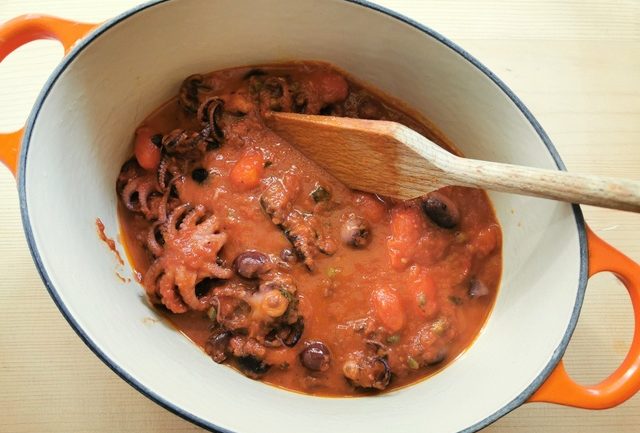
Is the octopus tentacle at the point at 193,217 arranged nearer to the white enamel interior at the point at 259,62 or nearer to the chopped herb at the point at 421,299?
the white enamel interior at the point at 259,62

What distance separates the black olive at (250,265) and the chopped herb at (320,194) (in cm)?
28

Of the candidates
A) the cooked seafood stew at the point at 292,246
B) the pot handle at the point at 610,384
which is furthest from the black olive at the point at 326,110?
the pot handle at the point at 610,384

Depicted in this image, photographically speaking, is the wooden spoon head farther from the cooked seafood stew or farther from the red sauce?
the red sauce

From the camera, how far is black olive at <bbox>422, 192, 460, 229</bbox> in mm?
2125

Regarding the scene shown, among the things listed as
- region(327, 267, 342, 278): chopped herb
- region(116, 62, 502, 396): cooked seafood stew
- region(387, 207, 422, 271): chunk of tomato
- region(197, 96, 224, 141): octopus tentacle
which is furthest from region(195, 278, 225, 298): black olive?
region(387, 207, 422, 271): chunk of tomato

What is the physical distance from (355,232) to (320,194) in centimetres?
18

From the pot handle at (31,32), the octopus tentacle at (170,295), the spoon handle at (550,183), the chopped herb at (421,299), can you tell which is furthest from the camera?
the chopped herb at (421,299)

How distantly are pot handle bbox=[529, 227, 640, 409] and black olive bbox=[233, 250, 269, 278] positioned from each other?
894 mm

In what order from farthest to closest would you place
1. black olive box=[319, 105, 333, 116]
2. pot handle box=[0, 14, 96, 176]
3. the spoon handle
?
black olive box=[319, 105, 333, 116], pot handle box=[0, 14, 96, 176], the spoon handle

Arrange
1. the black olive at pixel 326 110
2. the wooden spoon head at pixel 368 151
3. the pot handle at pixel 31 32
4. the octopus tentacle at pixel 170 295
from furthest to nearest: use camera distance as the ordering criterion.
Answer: the black olive at pixel 326 110, the octopus tentacle at pixel 170 295, the wooden spoon head at pixel 368 151, the pot handle at pixel 31 32

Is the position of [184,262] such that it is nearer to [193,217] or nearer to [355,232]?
[193,217]

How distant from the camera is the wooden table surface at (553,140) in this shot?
201cm

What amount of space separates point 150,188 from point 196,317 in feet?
1.55

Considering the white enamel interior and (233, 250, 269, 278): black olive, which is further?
(233, 250, 269, 278): black olive
